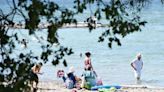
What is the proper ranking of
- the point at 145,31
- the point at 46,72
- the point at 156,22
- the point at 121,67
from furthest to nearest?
the point at 156,22 → the point at 145,31 → the point at 121,67 → the point at 46,72

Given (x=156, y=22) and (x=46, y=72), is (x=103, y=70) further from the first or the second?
(x=156, y=22)

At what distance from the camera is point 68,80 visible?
17141 millimetres

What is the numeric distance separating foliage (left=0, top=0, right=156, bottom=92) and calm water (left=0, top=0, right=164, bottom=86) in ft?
27.4

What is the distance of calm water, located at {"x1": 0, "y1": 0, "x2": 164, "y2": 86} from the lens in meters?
21.8

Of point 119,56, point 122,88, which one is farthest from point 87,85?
point 119,56

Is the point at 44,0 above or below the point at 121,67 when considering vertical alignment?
below

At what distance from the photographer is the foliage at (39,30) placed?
3904 millimetres

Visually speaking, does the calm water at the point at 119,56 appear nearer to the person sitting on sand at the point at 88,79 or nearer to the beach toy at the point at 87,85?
the person sitting on sand at the point at 88,79

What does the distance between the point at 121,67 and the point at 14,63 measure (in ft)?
69.0

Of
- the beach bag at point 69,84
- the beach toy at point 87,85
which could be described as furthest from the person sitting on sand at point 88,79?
the beach bag at point 69,84

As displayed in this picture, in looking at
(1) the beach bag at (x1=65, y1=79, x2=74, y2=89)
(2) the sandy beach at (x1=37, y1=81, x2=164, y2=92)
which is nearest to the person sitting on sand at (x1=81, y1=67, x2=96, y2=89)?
(2) the sandy beach at (x1=37, y1=81, x2=164, y2=92)

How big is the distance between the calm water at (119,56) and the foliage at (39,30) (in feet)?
27.4

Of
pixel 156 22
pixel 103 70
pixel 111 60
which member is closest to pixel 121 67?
pixel 103 70

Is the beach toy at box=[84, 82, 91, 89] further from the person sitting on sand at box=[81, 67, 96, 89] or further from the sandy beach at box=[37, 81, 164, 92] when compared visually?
the sandy beach at box=[37, 81, 164, 92]
